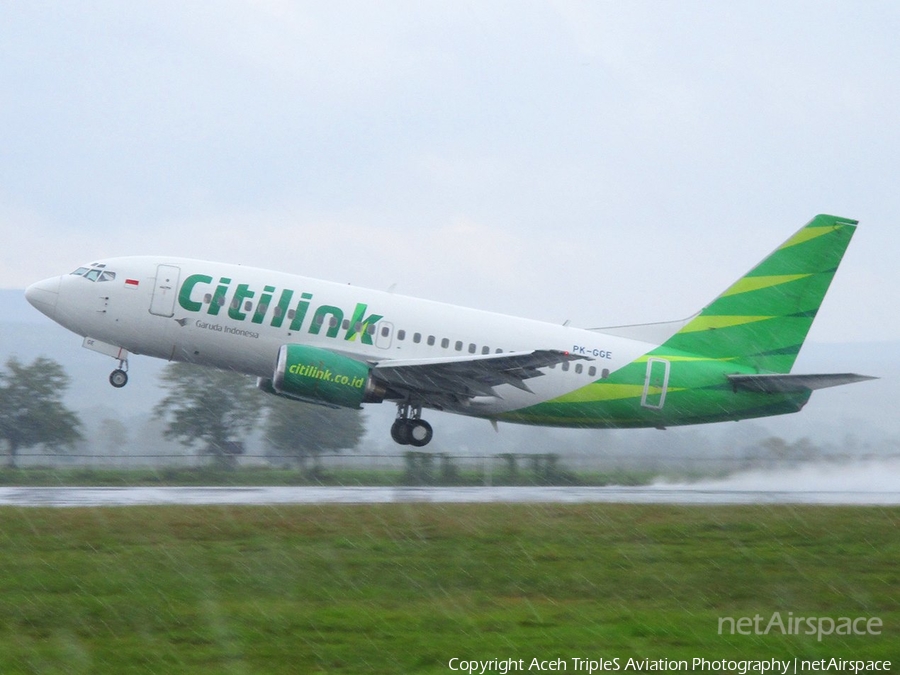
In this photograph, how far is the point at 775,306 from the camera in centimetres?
2938

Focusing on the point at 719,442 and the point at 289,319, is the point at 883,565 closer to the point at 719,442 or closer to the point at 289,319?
the point at 289,319

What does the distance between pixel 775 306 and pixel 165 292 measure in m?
16.4

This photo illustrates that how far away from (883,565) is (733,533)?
8.43 feet

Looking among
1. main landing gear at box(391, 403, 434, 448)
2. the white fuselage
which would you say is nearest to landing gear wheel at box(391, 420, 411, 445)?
main landing gear at box(391, 403, 434, 448)

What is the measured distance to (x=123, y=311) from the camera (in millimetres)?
27703

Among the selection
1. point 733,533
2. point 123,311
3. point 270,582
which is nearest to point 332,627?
point 270,582

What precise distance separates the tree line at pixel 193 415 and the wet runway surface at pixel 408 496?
20444 mm

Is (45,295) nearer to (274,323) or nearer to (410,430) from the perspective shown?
(274,323)

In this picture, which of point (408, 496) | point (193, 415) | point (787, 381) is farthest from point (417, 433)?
point (193, 415)

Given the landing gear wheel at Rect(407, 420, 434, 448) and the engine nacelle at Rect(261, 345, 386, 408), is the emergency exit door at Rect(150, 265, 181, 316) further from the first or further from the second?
the landing gear wheel at Rect(407, 420, 434, 448)

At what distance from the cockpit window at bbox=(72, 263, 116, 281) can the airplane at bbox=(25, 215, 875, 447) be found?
2.2 inches

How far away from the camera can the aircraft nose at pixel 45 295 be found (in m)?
28.6

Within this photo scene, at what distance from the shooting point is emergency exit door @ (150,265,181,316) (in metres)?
27.3

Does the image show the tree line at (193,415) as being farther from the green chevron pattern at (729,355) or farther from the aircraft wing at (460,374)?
the green chevron pattern at (729,355)
